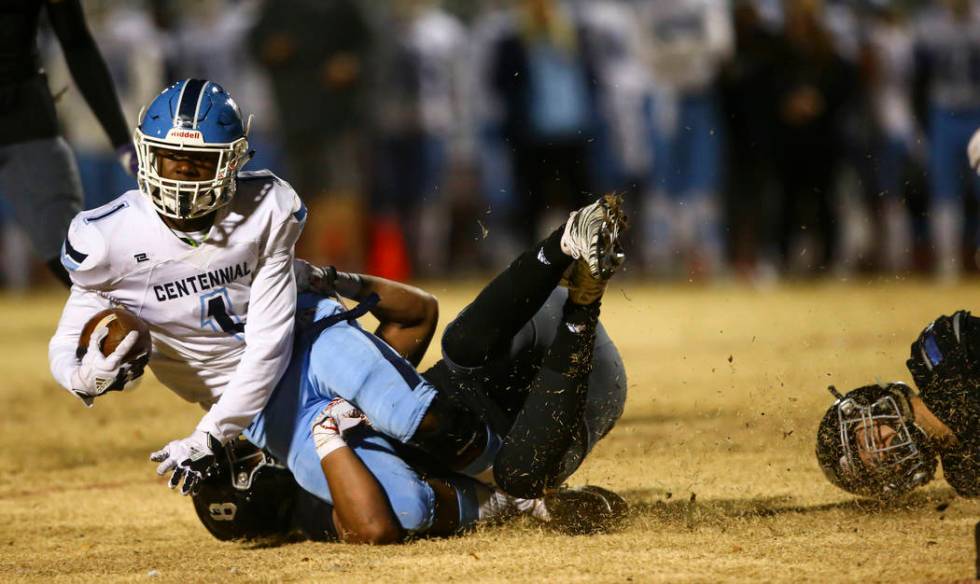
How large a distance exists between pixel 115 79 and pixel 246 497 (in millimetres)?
8559

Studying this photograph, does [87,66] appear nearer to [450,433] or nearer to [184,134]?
[184,134]

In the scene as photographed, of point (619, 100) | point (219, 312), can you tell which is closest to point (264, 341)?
point (219, 312)

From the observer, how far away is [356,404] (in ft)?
14.7

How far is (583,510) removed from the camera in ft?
14.9

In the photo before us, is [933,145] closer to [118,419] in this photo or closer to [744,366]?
[744,366]

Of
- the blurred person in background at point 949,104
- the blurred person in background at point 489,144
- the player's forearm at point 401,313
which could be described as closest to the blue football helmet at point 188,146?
the player's forearm at point 401,313

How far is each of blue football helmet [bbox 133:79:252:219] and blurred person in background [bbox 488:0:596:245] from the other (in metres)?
7.23

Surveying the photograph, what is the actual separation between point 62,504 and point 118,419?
1894 millimetres

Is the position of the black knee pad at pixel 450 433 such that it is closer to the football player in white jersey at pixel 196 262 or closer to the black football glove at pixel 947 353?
the football player in white jersey at pixel 196 262

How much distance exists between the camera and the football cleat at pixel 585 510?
454 cm

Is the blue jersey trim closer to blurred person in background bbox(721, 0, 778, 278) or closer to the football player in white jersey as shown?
the football player in white jersey

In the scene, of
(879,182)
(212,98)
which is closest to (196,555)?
(212,98)

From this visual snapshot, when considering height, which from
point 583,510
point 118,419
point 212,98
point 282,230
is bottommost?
point 118,419

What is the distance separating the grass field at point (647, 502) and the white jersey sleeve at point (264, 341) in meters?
0.45
